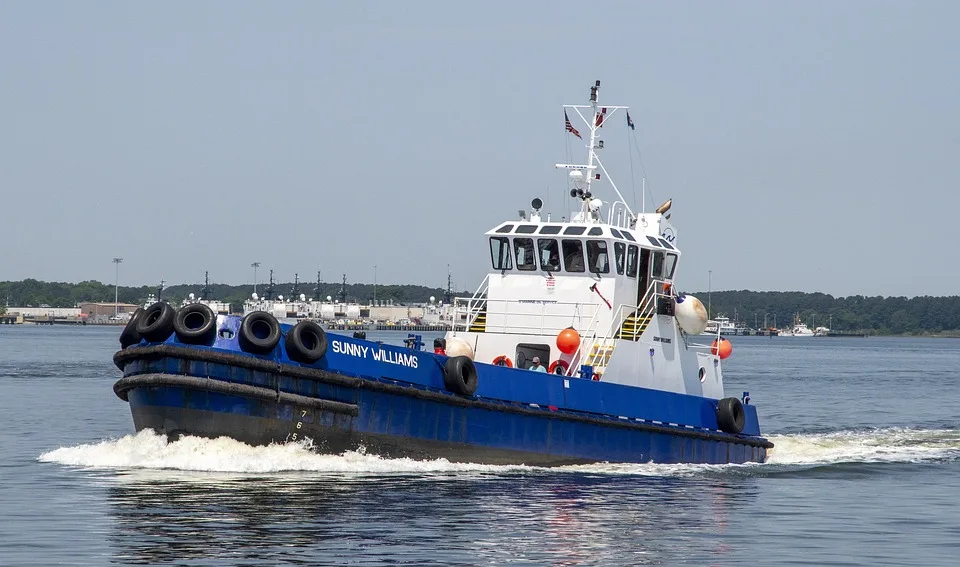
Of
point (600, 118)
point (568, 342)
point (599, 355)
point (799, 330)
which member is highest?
point (600, 118)

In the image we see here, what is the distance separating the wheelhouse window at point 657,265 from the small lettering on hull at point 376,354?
5.36 m

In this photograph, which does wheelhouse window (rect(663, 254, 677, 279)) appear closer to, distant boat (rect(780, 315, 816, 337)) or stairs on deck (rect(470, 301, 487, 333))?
stairs on deck (rect(470, 301, 487, 333))

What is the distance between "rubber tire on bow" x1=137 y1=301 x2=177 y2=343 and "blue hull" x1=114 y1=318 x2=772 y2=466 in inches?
5.2

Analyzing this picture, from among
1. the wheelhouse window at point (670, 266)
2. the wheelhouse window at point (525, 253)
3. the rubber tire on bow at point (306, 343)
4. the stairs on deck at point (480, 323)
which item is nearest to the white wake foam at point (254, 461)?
the rubber tire on bow at point (306, 343)

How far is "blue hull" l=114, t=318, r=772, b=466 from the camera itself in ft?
48.7

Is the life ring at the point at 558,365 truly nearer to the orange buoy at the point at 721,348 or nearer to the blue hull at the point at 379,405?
the blue hull at the point at 379,405

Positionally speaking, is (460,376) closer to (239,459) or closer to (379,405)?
(379,405)

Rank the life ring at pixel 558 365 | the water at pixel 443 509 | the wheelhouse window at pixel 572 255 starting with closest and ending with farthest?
the water at pixel 443 509, the life ring at pixel 558 365, the wheelhouse window at pixel 572 255

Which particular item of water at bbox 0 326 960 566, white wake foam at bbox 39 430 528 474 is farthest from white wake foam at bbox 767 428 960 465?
white wake foam at bbox 39 430 528 474

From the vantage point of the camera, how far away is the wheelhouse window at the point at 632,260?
62.7 feet

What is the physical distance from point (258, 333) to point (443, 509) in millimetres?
3301

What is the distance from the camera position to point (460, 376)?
16000mm

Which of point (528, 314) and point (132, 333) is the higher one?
point (528, 314)

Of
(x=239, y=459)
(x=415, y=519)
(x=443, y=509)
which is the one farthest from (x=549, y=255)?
(x=415, y=519)
